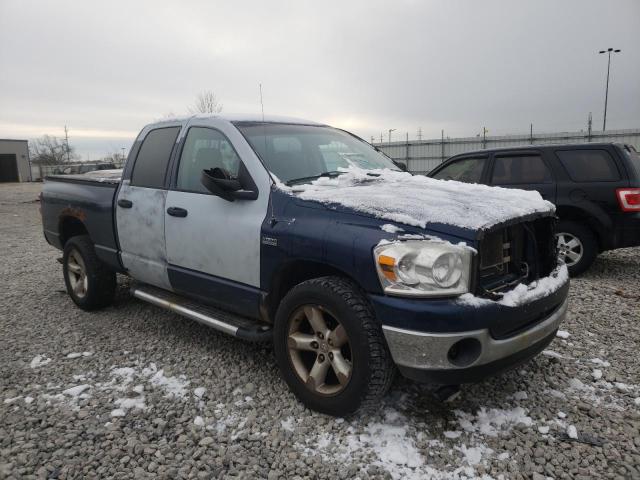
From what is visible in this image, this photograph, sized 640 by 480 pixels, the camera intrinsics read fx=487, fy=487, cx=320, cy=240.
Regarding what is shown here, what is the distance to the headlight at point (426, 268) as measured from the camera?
2.42 meters

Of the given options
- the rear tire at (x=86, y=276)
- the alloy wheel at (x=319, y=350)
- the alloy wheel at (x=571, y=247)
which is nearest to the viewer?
the alloy wheel at (x=319, y=350)

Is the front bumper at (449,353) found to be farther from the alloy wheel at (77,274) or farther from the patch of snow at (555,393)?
the alloy wheel at (77,274)

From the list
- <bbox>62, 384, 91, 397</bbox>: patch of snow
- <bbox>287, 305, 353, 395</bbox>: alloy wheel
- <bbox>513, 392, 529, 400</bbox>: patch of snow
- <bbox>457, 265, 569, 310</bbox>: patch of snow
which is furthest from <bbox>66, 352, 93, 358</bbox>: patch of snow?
<bbox>513, 392, 529, 400</bbox>: patch of snow

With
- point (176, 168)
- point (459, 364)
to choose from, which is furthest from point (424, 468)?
point (176, 168)

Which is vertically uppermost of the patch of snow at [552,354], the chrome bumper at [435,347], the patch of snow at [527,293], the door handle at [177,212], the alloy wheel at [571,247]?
the door handle at [177,212]

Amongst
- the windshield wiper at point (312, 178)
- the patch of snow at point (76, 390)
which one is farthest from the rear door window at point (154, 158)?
the patch of snow at point (76, 390)

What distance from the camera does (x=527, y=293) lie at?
8.79 feet

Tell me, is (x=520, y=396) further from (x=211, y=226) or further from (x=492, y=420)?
(x=211, y=226)

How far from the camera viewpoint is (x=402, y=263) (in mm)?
2453

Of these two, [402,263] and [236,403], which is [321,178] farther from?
[236,403]

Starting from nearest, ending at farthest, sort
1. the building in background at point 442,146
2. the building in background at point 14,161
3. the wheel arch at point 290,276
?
the wheel arch at point 290,276
the building in background at point 442,146
the building in background at point 14,161

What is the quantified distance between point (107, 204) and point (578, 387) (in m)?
4.08

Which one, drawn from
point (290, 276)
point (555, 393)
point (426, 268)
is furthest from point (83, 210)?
point (555, 393)

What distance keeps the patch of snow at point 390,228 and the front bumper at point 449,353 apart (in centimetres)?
49
